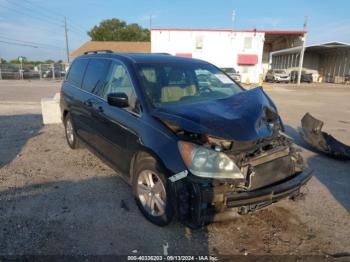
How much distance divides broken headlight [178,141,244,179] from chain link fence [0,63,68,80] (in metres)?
33.3

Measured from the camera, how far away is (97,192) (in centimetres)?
425

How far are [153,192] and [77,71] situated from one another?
132 inches

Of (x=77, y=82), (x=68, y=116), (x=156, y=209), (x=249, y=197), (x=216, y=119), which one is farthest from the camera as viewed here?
(x=68, y=116)

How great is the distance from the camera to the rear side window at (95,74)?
15.0 ft

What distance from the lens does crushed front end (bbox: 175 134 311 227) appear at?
9.22 ft

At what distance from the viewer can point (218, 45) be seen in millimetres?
36188

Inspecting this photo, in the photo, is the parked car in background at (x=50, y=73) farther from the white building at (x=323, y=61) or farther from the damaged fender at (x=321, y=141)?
the damaged fender at (x=321, y=141)

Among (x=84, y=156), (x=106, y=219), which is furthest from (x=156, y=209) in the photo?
(x=84, y=156)

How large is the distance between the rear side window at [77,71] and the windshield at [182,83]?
73.0 inches

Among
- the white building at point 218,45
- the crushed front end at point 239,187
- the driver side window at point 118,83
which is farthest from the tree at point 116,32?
the crushed front end at point 239,187

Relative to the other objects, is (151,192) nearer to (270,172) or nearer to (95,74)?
(270,172)

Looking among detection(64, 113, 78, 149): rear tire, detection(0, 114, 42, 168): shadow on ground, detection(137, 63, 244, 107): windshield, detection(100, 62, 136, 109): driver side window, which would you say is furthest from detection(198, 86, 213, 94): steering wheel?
detection(0, 114, 42, 168): shadow on ground

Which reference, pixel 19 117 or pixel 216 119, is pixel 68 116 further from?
pixel 19 117

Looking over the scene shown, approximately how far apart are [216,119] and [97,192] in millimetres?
2098
